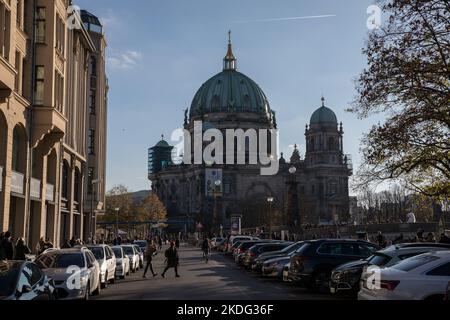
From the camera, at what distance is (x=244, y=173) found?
162m

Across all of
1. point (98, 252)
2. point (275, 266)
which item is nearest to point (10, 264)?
point (98, 252)

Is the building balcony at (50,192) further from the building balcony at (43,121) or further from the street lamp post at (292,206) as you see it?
the street lamp post at (292,206)

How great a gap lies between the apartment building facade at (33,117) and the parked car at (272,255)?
38.2 ft

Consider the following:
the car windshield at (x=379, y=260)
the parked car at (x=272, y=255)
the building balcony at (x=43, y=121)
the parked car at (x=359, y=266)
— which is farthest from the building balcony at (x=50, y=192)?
the car windshield at (x=379, y=260)

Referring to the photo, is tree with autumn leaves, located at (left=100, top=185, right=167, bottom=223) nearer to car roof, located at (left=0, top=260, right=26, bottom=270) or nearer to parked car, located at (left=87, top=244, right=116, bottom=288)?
parked car, located at (left=87, top=244, right=116, bottom=288)

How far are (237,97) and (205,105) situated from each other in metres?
8.20

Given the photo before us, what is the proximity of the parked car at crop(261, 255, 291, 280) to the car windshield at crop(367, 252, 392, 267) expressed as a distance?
361 inches

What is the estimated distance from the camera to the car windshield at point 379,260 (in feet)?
52.3

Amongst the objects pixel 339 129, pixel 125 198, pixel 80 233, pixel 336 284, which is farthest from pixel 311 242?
pixel 339 129

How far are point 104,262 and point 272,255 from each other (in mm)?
8705

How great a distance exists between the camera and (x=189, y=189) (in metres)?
169

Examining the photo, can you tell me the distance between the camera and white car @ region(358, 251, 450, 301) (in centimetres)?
1270

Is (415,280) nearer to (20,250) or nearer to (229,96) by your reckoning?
(20,250)
